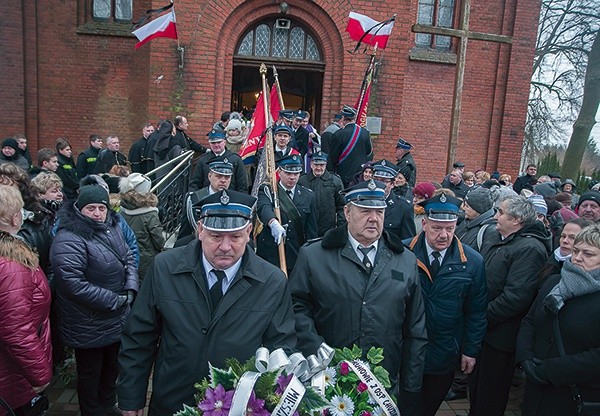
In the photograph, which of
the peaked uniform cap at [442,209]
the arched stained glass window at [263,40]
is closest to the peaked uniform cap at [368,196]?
the peaked uniform cap at [442,209]

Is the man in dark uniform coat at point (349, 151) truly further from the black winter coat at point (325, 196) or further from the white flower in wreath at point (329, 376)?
the white flower in wreath at point (329, 376)

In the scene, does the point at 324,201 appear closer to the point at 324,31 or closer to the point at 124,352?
the point at 124,352

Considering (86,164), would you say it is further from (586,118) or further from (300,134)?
(586,118)

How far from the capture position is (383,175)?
5820mm

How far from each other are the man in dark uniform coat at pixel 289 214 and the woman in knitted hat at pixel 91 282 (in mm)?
1533

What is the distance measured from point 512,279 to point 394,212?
1969 millimetres

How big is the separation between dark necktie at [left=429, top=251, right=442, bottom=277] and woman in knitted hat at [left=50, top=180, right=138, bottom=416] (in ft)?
7.92

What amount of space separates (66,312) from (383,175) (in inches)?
144

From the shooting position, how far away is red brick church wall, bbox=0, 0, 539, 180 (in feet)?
32.7

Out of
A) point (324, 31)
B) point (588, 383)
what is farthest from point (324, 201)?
point (324, 31)

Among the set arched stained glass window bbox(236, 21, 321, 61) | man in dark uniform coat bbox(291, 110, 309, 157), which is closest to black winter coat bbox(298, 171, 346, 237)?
man in dark uniform coat bbox(291, 110, 309, 157)

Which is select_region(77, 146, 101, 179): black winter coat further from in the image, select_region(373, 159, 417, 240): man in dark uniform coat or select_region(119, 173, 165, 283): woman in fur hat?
select_region(373, 159, 417, 240): man in dark uniform coat

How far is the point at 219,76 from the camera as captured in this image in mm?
10250

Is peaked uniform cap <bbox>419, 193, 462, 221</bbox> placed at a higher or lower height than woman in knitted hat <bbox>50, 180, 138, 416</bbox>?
higher
